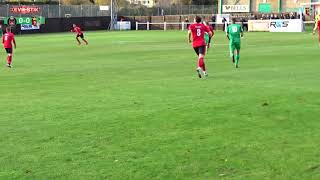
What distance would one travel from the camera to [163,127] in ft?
33.3

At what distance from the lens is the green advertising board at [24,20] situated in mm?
72281

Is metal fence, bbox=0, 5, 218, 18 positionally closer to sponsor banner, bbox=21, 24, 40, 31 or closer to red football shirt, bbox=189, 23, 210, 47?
sponsor banner, bbox=21, 24, 40, 31

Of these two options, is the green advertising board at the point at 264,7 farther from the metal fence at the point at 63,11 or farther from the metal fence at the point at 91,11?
the metal fence at the point at 63,11

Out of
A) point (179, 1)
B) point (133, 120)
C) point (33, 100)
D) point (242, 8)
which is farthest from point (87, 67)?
point (179, 1)

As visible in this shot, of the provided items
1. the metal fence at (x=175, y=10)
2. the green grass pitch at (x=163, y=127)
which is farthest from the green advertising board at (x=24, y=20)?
the green grass pitch at (x=163, y=127)

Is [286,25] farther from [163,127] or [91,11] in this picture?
[163,127]

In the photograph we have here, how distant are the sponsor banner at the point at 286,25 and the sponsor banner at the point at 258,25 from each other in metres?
1.23

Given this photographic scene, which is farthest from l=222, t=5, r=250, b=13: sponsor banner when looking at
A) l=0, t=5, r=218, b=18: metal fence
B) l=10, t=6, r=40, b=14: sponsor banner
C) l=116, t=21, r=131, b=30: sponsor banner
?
l=10, t=6, r=40, b=14: sponsor banner

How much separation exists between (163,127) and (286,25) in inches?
1987

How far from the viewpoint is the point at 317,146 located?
8.49 meters

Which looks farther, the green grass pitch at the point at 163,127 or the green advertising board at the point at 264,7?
the green advertising board at the point at 264,7

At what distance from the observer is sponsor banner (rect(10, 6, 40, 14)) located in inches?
3137

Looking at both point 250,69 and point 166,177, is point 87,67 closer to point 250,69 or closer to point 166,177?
point 250,69

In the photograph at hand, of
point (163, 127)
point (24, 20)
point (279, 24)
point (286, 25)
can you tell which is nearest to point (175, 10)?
point (24, 20)
